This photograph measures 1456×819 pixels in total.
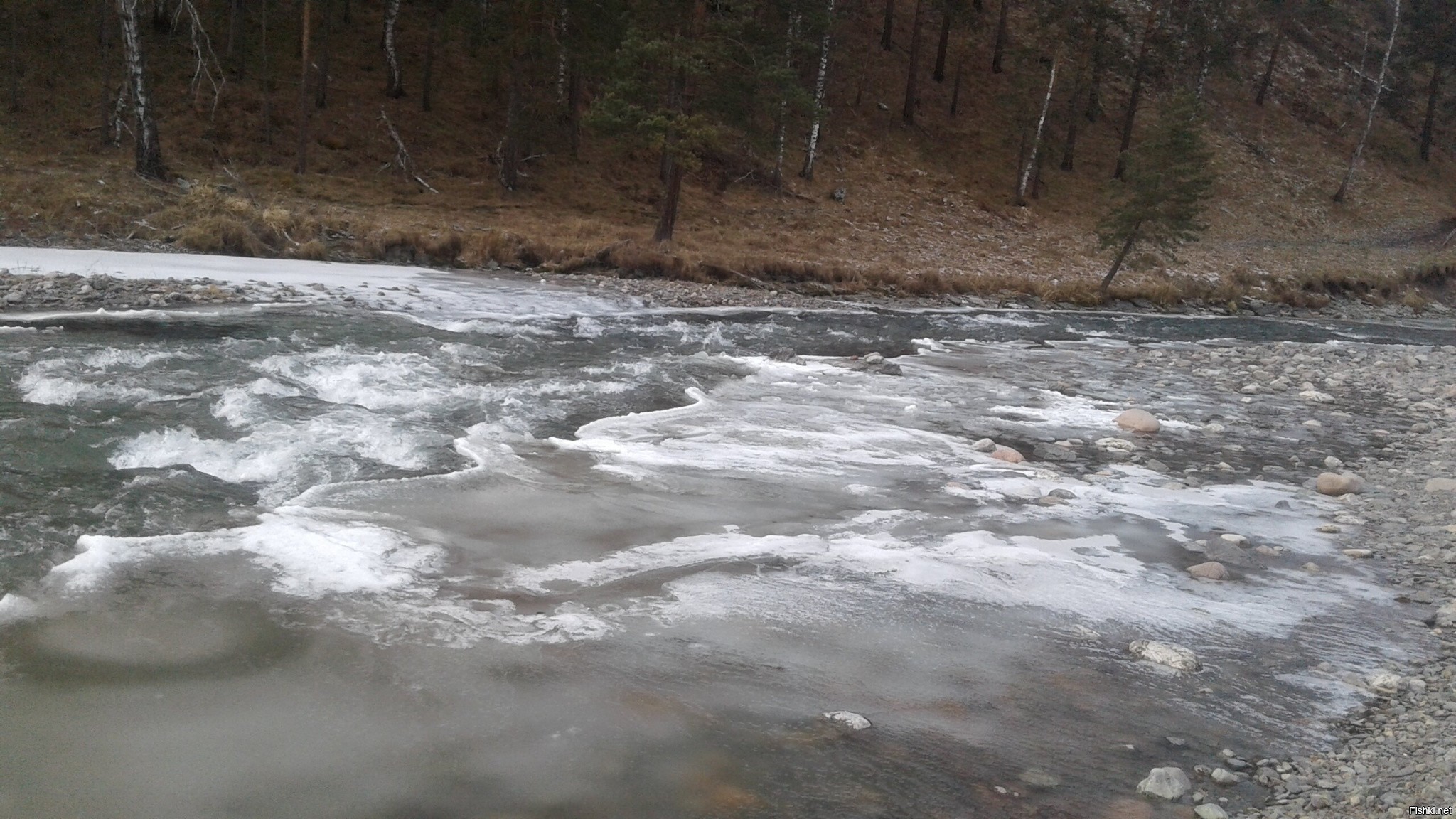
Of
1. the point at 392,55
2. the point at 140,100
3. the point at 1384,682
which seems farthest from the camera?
the point at 392,55

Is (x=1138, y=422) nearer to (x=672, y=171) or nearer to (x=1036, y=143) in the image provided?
(x=672, y=171)

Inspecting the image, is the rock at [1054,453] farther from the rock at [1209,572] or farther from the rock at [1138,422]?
the rock at [1209,572]

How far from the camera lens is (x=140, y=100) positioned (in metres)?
19.1

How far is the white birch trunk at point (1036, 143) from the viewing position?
112 feet

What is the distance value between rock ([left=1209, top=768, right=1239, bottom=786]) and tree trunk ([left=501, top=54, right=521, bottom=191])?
23661 millimetres

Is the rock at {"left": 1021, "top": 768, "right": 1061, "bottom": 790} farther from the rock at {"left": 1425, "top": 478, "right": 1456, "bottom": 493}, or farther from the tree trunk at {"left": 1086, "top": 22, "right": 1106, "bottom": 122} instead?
the tree trunk at {"left": 1086, "top": 22, "right": 1106, "bottom": 122}

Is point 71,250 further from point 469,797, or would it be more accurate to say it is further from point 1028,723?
point 1028,723

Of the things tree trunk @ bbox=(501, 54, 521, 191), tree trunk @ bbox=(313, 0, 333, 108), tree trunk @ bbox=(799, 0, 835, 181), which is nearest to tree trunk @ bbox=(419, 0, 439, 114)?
tree trunk @ bbox=(313, 0, 333, 108)

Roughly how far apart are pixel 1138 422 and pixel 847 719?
24.1ft

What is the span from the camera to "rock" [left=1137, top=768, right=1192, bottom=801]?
386 centimetres

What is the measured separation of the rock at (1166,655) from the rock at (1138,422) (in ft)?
18.7

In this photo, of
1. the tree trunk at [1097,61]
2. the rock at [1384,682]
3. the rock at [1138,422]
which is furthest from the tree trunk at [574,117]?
the rock at [1384,682]

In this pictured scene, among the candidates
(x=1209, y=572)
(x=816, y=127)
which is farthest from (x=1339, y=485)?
(x=816, y=127)

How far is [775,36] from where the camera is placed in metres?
23.1
